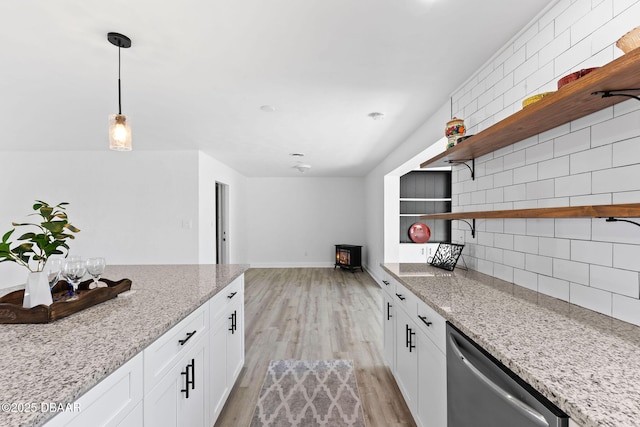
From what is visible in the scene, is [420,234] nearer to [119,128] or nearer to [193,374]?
[193,374]

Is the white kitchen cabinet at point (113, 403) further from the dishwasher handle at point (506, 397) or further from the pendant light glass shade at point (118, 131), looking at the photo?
the pendant light glass shade at point (118, 131)

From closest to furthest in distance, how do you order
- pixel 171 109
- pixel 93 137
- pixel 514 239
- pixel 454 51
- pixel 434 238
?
pixel 514 239, pixel 454 51, pixel 171 109, pixel 93 137, pixel 434 238

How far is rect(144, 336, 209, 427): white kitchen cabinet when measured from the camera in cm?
120

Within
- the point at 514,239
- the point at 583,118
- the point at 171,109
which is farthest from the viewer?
the point at 171,109

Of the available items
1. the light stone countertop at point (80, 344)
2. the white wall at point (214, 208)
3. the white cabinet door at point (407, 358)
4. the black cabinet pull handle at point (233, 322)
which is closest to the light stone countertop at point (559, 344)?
the white cabinet door at point (407, 358)

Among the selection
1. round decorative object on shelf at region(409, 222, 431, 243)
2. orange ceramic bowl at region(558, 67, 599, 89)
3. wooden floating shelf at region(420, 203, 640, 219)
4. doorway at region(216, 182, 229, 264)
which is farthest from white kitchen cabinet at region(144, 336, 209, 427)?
doorway at region(216, 182, 229, 264)

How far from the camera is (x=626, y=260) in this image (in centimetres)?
122

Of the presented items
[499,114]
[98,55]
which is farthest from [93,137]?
[499,114]

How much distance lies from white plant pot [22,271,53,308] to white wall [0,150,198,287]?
3798mm

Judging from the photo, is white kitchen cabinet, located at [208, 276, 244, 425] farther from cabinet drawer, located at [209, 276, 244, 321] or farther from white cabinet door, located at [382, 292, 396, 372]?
white cabinet door, located at [382, 292, 396, 372]

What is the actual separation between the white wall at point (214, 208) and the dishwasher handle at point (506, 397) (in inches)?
178

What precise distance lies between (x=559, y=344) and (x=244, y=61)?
7.45 feet

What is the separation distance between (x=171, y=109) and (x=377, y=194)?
4.35m

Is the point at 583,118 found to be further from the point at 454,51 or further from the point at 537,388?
the point at 537,388
